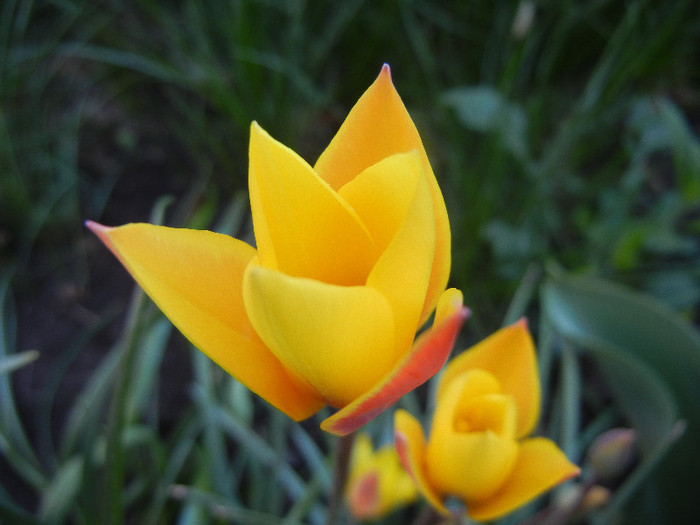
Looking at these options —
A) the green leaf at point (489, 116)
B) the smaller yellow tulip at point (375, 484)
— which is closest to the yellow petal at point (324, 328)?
the smaller yellow tulip at point (375, 484)

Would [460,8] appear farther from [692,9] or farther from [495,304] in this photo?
[495,304]

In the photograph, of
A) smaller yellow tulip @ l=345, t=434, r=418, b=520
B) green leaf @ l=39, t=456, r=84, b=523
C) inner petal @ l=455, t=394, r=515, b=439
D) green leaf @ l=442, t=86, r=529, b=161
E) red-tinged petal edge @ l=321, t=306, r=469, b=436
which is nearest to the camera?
red-tinged petal edge @ l=321, t=306, r=469, b=436

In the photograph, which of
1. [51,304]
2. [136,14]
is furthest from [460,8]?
[51,304]

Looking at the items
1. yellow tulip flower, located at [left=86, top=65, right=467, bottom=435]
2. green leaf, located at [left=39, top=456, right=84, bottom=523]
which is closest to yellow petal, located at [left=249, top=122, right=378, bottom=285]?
yellow tulip flower, located at [left=86, top=65, right=467, bottom=435]

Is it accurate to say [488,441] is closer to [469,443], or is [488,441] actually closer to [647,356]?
[469,443]

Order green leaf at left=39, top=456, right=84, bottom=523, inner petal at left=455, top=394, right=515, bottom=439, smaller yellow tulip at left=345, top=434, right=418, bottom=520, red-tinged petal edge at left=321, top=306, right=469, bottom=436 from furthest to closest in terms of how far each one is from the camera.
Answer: green leaf at left=39, top=456, right=84, bottom=523
smaller yellow tulip at left=345, top=434, right=418, bottom=520
inner petal at left=455, top=394, right=515, bottom=439
red-tinged petal edge at left=321, top=306, right=469, bottom=436

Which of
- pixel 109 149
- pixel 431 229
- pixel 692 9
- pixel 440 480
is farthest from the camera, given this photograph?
pixel 109 149

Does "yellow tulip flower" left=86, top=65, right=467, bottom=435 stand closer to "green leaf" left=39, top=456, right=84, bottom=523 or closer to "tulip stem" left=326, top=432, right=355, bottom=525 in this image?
"tulip stem" left=326, top=432, right=355, bottom=525
